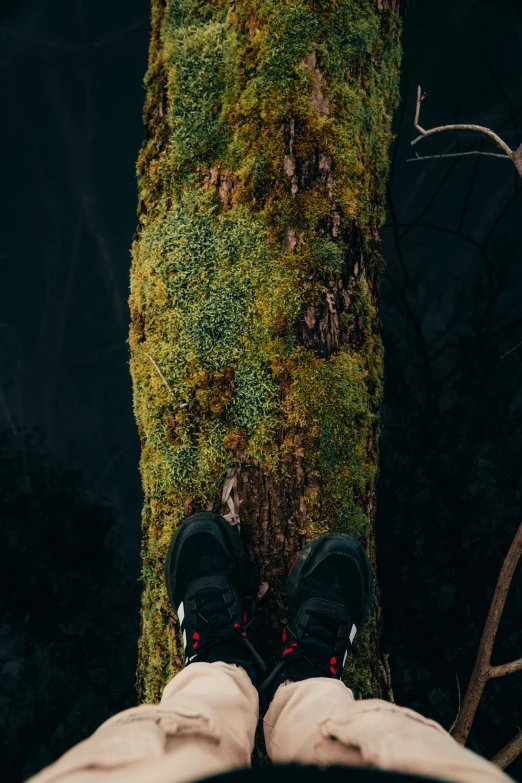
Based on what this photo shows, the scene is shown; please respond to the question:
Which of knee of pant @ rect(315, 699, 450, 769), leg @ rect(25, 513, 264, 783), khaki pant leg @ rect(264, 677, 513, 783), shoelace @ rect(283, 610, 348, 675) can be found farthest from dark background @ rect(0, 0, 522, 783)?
knee of pant @ rect(315, 699, 450, 769)

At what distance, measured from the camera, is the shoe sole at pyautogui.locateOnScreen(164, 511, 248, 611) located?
5.98 ft

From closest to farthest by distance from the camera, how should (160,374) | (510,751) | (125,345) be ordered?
(160,374) → (510,751) → (125,345)

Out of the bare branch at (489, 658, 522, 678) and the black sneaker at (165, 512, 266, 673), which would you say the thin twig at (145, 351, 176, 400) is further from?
the bare branch at (489, 658, 522, 678)

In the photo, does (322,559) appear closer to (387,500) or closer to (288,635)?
(288,635)

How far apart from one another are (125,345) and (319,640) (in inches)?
75.4

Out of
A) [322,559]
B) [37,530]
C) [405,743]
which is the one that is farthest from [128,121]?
[405,743]

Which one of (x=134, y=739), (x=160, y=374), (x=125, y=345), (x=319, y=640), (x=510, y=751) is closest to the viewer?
(x=134, y=739)

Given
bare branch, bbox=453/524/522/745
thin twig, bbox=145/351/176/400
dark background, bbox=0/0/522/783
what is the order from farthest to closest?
dark background, bbox=0/0/522/783 < bare branch, bbox=453/524/522/745 < thin twig, bbox=145/351/176/400

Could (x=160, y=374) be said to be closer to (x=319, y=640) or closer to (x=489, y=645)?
(x=319, y=640)

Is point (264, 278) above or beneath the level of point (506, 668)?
above

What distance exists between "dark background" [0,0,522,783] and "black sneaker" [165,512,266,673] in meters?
1.05

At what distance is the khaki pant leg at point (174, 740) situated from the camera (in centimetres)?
98

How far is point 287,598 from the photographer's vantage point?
5.99 ft

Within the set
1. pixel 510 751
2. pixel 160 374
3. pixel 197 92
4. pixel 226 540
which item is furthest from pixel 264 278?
pixel 510 751
